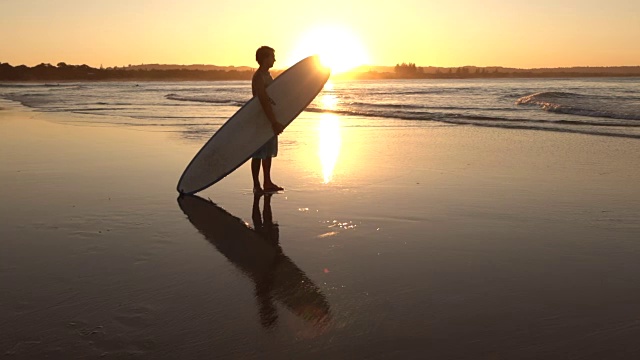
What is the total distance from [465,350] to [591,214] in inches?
111

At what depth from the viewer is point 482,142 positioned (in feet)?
32.5

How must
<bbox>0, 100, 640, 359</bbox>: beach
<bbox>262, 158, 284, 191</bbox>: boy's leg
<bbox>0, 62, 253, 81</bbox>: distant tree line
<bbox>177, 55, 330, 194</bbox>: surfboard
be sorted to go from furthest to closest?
<bbox>0, 62, 253, 81</bbox>: distant tree line
<bbox>177, 55, 330, 194</bbox>: surfboard
<bbox>262, 158, 284, 191</bbox>: boy's leg
<bbox>0, 100, 640, 359</bbox>: beach

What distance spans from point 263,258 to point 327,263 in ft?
1.49

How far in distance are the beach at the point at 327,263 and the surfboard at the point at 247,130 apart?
0.21 metres

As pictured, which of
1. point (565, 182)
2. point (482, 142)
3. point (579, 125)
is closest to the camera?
point (565, 182)

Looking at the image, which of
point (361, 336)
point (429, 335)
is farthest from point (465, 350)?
point (361, 336)

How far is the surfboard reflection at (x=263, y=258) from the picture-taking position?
298 centimetres

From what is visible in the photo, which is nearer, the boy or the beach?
the beach

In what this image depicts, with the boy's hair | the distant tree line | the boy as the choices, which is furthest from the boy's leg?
the distant tree line

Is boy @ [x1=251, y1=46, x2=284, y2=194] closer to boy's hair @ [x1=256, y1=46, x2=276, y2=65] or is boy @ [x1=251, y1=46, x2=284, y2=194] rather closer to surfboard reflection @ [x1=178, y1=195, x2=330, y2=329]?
boy's hair @ [x1=256, y1=46, x2=276, y2=65]

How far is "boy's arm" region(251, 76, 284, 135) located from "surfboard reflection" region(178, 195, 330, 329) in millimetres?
898

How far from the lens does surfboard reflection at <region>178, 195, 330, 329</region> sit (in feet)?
9.78

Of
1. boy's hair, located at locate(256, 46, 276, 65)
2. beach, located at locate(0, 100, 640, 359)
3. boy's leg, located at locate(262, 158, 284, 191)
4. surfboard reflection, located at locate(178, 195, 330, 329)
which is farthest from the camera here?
boy's hair, located at locate(256, 46, 276, 65)

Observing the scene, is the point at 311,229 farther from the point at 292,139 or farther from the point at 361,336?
the point at 292,139
